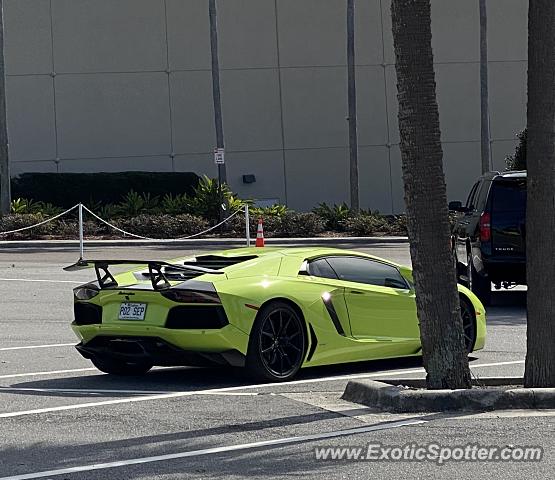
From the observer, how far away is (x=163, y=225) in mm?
33625

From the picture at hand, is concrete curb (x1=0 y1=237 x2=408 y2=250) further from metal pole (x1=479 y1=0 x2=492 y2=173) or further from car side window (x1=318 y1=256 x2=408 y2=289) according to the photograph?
car side window (x1=318 y1=256 x2=408 y2=289)

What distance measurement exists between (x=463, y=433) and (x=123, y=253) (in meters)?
21.1

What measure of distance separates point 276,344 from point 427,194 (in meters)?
2.14

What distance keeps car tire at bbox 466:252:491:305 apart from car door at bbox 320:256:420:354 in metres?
5.41

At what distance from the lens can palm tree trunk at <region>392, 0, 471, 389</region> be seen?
10.2 m

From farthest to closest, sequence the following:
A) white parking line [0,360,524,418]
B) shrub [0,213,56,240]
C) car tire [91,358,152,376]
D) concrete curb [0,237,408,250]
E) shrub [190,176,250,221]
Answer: shrub [190,176,250,221] → shrub [0,213,56,240] → concrete curb [0,237,408,250] → car tire [91,358,152,376] → white parking line [0,360,524,418]

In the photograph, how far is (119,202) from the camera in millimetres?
39188

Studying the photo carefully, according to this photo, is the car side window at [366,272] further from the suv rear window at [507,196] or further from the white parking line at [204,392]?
the suv rear window at [507,196]

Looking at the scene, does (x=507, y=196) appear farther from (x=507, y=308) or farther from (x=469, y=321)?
(x=469, y=321)

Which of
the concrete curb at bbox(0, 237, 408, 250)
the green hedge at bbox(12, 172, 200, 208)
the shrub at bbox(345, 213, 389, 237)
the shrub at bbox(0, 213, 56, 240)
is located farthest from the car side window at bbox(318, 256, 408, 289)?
the green hedge at bbox(12, 172, 200, 208)

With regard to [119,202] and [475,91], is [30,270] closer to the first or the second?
[119,202]

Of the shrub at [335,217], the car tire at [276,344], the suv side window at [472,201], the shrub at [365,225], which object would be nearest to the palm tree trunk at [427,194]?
the car tire at [276,344]

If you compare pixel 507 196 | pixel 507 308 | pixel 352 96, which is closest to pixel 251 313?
pixel 507 196

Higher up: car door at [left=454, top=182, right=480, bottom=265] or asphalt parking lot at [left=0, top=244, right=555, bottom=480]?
car door at [left=454, top=182, right=480, bottom=265]
